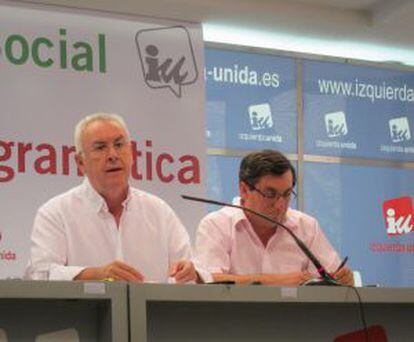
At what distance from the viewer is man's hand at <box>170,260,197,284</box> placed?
271cm

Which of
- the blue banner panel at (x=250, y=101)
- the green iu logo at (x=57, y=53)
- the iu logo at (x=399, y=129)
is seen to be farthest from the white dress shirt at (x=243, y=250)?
the iu logo at (x=399, y=129)

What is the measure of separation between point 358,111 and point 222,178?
129 cm

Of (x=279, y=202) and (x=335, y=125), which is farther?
(x=335, y=125)

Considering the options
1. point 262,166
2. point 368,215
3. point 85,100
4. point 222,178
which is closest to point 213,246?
point 262,166

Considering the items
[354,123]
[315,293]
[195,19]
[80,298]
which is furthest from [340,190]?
[80,298]

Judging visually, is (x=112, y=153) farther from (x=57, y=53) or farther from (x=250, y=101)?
(x=250, y=101)

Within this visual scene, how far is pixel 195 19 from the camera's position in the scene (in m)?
5.48

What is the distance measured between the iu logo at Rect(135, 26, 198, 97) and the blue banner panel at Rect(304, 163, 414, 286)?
4.69 ft

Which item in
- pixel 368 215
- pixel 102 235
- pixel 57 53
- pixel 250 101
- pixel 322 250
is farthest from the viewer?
pixel 368 215

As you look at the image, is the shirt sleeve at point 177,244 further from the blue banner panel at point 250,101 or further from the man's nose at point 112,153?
the blue banner panel at point 250,101

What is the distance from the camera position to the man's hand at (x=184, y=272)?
271 centimetres

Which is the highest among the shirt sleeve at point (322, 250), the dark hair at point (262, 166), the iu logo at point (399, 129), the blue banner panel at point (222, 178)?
the iu logo at point (399, 129)

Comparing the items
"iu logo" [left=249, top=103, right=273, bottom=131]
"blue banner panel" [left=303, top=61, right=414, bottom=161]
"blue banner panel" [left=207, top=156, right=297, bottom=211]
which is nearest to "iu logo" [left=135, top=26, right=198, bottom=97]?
"blue banner panel" [left=207, top=156, right=297, bottom=211]

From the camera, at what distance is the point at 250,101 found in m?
6.25
